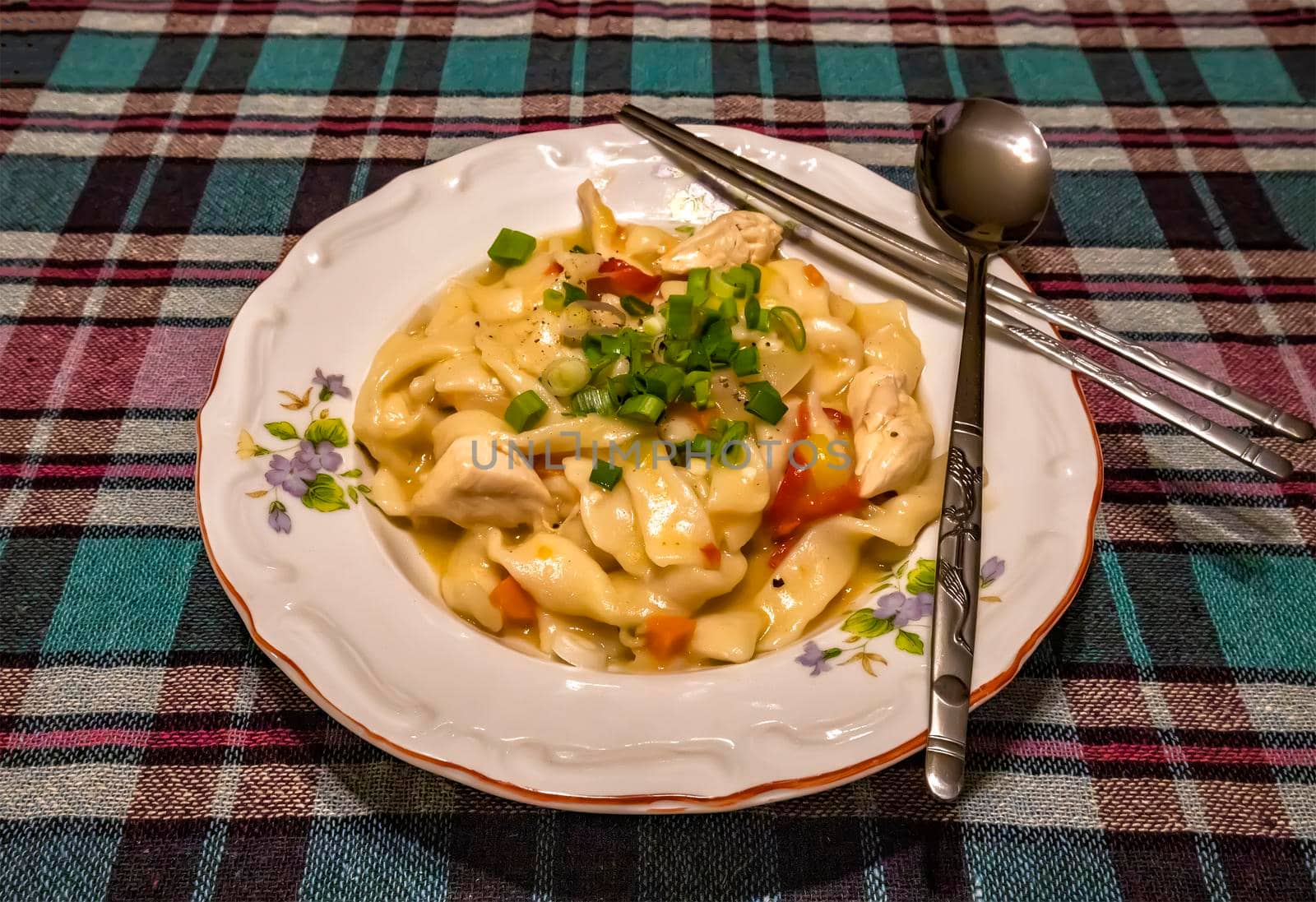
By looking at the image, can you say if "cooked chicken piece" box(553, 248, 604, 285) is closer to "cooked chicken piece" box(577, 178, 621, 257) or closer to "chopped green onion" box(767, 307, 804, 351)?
"cooked chicken piece" box(577, 178, 621, 257)

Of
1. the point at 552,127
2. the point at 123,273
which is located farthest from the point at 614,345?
the point at 123,273

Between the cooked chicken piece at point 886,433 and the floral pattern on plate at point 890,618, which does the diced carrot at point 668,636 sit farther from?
the cooked chicken piece at point 886,433

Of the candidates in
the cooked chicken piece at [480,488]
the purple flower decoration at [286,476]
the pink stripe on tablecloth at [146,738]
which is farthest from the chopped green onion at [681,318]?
the pink stripe on tablecloth at [146,738]

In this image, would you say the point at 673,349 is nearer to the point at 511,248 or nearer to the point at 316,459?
the point at 511,248

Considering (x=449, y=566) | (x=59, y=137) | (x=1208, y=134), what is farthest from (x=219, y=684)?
(x=1208, y=134)

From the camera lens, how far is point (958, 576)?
2.10 meters

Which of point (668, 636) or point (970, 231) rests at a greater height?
→ point (970, 231)

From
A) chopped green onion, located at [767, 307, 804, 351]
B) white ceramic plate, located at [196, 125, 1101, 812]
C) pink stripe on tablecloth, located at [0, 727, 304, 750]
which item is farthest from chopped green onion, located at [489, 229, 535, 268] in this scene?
pink stripe on tablecloth, located at [0, 727, 304, 750]

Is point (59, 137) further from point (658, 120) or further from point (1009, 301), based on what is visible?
point (1009, 301)

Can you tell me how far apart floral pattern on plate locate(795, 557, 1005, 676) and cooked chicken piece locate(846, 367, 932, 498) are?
0.32 m

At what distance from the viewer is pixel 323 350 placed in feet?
8.72

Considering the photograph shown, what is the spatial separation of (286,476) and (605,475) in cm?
91

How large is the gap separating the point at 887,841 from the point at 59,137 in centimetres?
466

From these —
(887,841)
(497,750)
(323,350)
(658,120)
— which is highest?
(658,120)
